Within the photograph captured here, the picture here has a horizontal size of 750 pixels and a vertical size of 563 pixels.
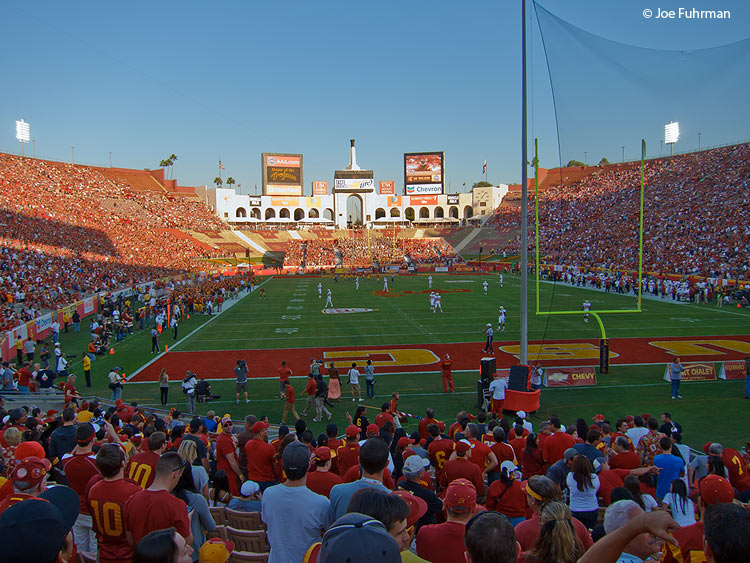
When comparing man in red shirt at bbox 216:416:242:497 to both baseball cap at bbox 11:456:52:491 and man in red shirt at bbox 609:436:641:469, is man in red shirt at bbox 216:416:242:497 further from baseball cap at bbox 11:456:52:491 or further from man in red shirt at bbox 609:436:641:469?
man in red shirt at bbox 609:436:641:469

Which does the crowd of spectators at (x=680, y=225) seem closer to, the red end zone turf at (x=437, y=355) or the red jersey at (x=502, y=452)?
the red end zone turf at (x=437, y=355)

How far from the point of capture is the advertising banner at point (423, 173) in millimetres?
99562

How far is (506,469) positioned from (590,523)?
3.31 feet

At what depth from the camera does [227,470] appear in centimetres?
719

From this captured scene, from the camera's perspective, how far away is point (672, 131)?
11922mm

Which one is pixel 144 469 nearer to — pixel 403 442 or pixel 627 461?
pixel 403 442

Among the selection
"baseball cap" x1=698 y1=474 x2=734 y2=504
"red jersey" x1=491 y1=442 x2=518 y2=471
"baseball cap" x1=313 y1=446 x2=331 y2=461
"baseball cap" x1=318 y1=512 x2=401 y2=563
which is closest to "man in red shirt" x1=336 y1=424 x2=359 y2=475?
"baseball cap" x1=313 y1=446 x2=331 y2=461

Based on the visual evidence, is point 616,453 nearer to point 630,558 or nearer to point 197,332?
point 630,558

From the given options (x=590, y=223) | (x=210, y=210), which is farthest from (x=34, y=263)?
(x=210, y=210)

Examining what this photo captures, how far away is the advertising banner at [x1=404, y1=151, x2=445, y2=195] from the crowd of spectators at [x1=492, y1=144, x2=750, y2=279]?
46534 millimetres

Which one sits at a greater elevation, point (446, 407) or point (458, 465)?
point (458, 465)

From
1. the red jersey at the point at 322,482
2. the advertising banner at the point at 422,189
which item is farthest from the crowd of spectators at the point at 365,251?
the red jersey at the point at 322,482

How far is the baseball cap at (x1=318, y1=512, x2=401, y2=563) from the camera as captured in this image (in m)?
2.06

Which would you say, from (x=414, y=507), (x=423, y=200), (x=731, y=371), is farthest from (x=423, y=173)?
(x=414, y=507)
